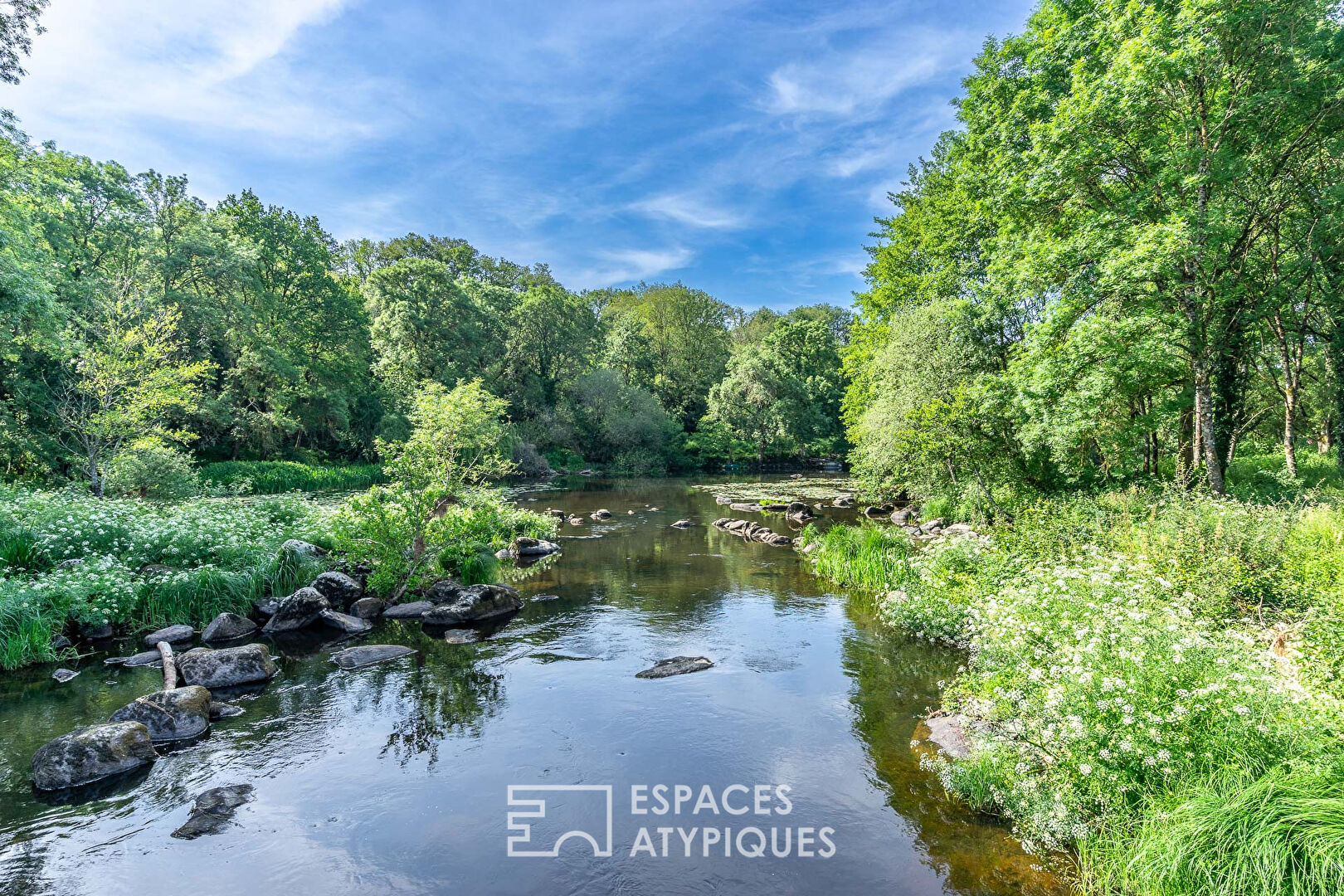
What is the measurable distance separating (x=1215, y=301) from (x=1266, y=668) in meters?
12.6

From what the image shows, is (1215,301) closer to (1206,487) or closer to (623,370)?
(1206,487)

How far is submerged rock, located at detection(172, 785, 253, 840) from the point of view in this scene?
6520 mm

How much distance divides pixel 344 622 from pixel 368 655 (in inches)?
83.5

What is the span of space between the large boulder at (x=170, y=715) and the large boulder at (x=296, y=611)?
4128 millimetres

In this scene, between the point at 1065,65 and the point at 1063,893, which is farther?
the point at 1065,65

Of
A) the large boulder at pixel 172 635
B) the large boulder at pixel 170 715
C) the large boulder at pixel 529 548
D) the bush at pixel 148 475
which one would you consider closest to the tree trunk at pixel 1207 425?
the large boulder at pixel 529 548

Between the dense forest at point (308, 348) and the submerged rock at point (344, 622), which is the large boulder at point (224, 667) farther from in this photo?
the dense forest at point (308, 348)

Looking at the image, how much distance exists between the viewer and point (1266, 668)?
5.71 m

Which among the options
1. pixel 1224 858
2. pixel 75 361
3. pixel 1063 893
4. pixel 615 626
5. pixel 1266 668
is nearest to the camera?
pixel 1224 858

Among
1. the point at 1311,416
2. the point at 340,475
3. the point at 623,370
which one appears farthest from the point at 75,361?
the point at 1311,416

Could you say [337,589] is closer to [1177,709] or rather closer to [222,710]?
[222,710]

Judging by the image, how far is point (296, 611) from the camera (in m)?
13.2

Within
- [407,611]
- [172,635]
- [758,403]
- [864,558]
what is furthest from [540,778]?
[758,403]

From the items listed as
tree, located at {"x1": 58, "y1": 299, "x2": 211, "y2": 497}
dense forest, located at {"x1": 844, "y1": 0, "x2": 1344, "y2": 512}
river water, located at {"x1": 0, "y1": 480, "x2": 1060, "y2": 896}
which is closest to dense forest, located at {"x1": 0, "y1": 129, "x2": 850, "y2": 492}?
tree, located at {"x1": 58, "y1": 299, "x2": 211, "y2": 497}
